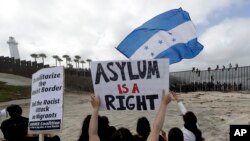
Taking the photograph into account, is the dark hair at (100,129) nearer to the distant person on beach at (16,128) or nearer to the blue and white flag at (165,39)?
the distant person on beach at (16,128)

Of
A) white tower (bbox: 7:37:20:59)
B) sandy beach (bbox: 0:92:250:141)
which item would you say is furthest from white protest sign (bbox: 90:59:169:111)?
white tower (bbox: 7:37:20:59)

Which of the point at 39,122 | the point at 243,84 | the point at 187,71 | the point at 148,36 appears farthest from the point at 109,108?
the point at 187,71

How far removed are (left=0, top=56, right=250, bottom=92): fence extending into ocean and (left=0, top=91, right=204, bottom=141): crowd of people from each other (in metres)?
31.1

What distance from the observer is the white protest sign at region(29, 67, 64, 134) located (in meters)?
6.01

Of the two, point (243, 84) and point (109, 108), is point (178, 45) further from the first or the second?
point (243, 84)

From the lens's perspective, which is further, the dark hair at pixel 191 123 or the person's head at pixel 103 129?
the dark hair at pixel 191 123

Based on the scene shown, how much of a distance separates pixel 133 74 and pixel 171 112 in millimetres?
16240

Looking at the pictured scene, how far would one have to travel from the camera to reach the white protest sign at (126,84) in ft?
16.8

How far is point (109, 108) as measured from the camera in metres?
5.20

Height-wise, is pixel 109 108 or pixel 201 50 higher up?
pixel 201 50

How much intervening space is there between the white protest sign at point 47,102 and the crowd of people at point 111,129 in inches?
8.0

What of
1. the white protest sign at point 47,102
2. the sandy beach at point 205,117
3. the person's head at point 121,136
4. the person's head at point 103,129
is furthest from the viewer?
the sandy beach at point 205,117

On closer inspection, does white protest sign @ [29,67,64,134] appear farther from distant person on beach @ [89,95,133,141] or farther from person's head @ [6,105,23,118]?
distant person on beach @ [89,95,133,141]

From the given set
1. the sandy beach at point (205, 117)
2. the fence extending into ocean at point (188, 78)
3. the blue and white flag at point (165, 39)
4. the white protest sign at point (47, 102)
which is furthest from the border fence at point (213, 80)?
the white protest sign at point (47, 102)
